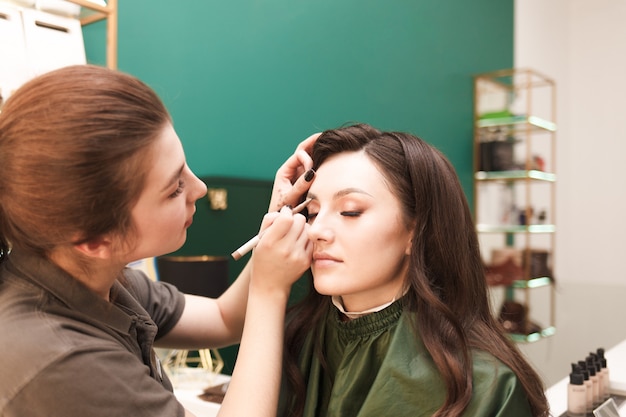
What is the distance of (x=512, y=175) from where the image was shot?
15.2 feet

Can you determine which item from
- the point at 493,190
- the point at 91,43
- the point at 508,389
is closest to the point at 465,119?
the point at 493,190

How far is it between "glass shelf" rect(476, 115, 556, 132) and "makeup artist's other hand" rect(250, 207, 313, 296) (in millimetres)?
3723

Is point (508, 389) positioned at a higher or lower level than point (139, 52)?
lower

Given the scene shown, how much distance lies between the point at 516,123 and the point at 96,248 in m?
4.15

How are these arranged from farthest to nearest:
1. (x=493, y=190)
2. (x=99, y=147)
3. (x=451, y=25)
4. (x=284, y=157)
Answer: (x=493, y=190), (x=451, y=25), (x=284, y=157), (x=99, y=147)

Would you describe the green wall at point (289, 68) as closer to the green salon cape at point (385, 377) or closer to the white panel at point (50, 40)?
the white panel at point (50, 40)

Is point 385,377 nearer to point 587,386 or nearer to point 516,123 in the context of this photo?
point 587,386

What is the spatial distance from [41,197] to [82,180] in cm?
7

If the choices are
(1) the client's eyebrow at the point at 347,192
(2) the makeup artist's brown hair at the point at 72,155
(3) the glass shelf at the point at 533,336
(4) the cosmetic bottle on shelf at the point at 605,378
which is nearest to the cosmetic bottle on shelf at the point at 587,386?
(4) the cosmetic bottle on shelf at the point at 605,378

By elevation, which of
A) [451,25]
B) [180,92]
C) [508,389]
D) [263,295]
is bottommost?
[508,389]

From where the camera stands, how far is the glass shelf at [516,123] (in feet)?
14.9

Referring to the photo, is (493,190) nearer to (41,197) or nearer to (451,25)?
(451,25)

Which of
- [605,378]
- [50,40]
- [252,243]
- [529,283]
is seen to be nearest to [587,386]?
[605,378]

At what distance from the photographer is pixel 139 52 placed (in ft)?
8.04
